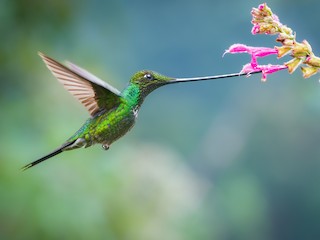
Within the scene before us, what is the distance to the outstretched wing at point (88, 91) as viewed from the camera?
0.82 meters

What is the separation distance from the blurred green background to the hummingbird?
1342 millimetres

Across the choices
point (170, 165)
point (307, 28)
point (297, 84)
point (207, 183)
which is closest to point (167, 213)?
point (170, 165)

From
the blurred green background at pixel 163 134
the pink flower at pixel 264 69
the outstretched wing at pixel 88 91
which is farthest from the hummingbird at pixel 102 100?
the blurred green background at pixel 163 134

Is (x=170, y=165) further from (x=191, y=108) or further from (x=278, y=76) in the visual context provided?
(x=278, y=76)

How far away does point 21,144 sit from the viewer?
2.56 metres

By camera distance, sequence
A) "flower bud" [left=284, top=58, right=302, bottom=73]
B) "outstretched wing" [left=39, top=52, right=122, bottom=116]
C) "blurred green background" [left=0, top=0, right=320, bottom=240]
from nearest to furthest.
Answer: "flower bud" [left=284, top=58, right=302, bottom=73] < "outstretched wing" [left=39, top=52, right=122, bottom=116] < "blurred green background" [left=0, top=0, right=320, bottom=240]

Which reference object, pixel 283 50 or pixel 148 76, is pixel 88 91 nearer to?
pixel 148 76

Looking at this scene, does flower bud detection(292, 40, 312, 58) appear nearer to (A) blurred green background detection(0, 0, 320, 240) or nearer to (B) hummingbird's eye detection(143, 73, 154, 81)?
(B) hummingbird's eye detection(143, 73, 154, 81)

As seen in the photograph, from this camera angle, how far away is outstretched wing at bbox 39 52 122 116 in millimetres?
820

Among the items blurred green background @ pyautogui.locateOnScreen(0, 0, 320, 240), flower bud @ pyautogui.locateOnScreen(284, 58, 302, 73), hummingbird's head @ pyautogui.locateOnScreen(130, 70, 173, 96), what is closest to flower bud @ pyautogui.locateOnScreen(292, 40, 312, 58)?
flower bud @ pyautogui.locateOnScreen(284, 58, 302, 73)

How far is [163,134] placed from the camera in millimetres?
4918

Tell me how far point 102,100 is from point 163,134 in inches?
158

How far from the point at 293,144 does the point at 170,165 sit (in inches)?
91.0

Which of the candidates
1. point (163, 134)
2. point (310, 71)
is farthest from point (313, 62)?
point (163, 134)
